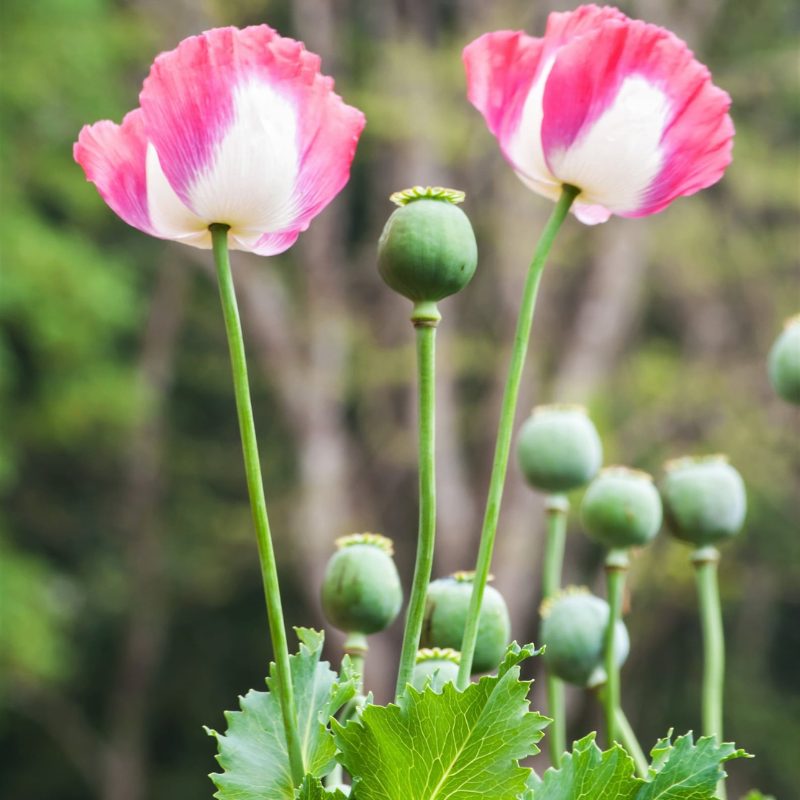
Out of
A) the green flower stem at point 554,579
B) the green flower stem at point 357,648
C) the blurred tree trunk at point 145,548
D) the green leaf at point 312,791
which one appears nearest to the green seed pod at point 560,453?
the green flower stem at point 554,579

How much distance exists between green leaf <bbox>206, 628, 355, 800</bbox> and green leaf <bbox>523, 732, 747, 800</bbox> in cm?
6

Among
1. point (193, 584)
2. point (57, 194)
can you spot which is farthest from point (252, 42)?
point (193, 584)

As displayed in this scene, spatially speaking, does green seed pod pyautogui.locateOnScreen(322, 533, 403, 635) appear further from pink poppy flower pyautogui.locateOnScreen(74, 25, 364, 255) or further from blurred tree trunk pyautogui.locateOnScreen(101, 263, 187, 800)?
blurred tree trunk pyautogui.locateOnScreen(101, 263, 187, 800)

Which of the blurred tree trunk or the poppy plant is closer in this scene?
the poppy plant

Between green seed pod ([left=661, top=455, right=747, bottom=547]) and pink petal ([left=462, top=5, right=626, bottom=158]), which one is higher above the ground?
pink petal ([left=462, top=5, right=626, bottom=158])

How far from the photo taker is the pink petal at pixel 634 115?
1.17ft

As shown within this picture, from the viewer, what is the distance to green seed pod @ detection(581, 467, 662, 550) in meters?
0.48

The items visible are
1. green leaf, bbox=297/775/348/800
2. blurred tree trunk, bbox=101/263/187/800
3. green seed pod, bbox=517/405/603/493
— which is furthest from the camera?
blurred tree trunk, bbox=101/263/187/800

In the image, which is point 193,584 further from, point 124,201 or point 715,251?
point 124,201

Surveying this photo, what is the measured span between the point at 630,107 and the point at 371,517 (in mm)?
4876

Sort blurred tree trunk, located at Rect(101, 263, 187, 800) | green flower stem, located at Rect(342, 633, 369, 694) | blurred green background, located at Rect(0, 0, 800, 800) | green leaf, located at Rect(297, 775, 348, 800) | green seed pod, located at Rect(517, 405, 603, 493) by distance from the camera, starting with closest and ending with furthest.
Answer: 1. green leaf, located at Rect(297, 775, 348, 800)
2. green flower stem, located at Rect(342, 633, 369, 694)
3. green seed pod, located at Rect(517, 405, 603, 493)
4. blurred green background, located at Rect(0, 0, 800, 800)
5. blurred tree trunk, located at Rect(101, 263, 187, 800)

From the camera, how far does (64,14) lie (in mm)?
4801

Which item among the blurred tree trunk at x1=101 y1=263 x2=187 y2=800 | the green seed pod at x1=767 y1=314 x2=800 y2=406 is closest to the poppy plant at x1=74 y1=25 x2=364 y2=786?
the green seed pod at x1=767 y1=314 x2=800 y2=406

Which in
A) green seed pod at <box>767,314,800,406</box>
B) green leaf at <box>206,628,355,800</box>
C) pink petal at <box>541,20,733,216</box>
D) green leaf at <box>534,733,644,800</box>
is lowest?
green leaf at <box>534,733,644,800</box>
